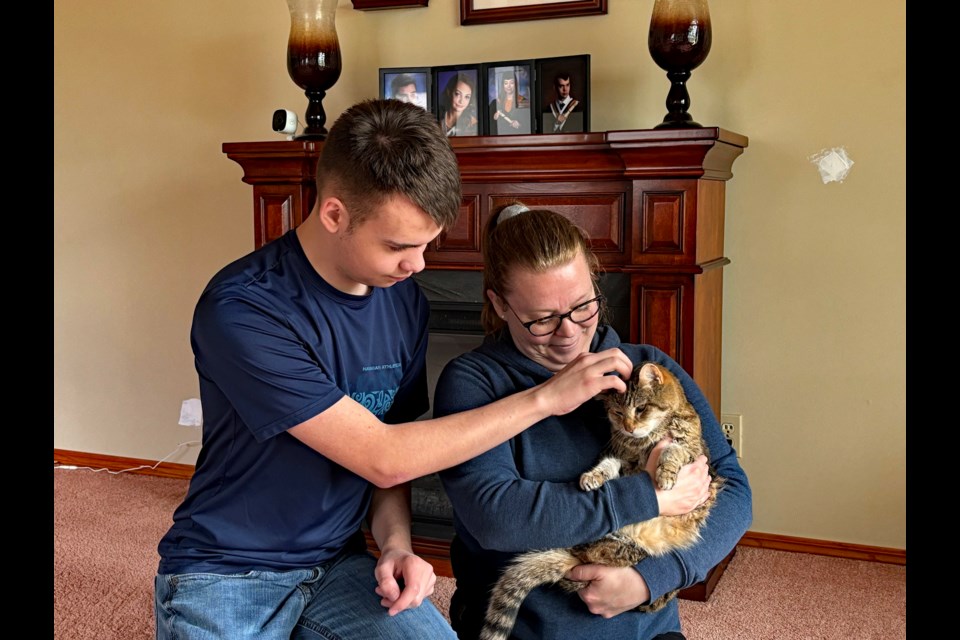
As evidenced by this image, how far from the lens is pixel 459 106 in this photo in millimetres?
3039

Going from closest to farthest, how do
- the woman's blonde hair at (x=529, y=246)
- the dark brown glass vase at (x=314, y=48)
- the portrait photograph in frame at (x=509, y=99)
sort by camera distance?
the woman's blonde hair at (x=529, y=246), the portrait photograph in frame at (x=509, y=99), the dark brown glass vase at (x=314, y=48)

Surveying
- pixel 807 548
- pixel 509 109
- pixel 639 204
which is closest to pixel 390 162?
pixel 639 204

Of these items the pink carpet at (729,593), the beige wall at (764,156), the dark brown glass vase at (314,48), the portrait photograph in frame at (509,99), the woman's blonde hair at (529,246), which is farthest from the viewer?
the dark brown glass vase at (314,48)

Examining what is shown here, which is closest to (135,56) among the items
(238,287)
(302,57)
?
(302,57)

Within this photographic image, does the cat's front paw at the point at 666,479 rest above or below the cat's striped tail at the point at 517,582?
above

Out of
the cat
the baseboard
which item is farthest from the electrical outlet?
the cat

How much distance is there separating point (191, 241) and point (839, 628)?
2.64 m

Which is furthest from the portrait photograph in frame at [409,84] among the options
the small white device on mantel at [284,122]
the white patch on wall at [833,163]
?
the white patch on wall at [833,163]

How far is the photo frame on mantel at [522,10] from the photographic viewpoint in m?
3.00

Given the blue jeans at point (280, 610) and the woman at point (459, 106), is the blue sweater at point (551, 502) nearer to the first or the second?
the blue jeans at point (280, 610)

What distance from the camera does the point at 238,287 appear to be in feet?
A: 5.06

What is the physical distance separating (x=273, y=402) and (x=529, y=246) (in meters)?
0.49

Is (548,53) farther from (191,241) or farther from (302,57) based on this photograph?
(191,241)
